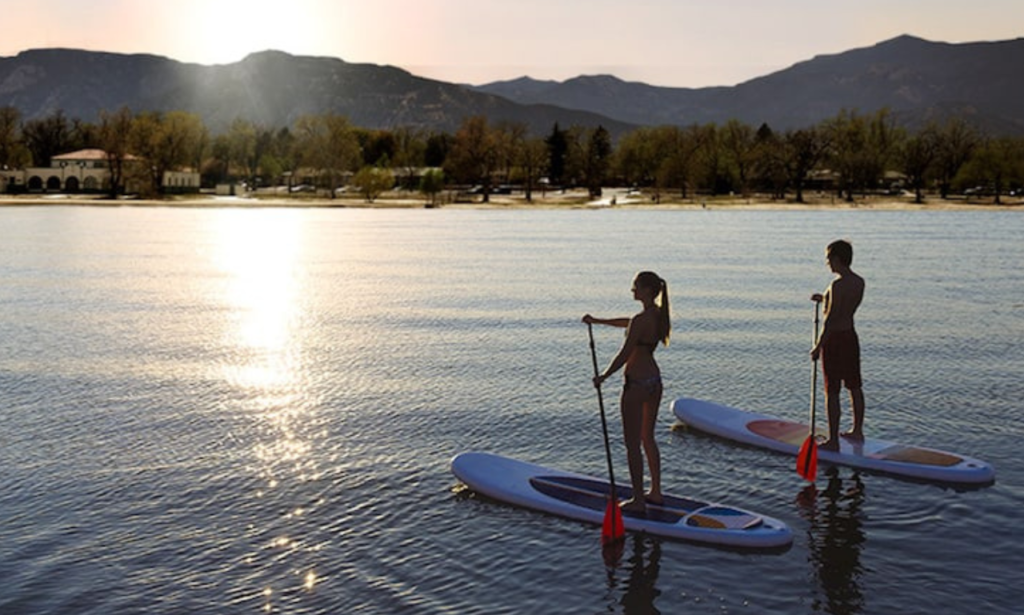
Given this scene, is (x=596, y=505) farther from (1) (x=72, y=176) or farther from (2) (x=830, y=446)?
(1) (x=72, y=176)

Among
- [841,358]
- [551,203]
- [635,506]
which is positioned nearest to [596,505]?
[635,506]

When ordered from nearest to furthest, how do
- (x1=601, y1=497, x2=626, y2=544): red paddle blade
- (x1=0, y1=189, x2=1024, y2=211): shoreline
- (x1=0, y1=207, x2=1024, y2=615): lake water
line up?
(x1=0, y1=207, x2=1024, y2=615): lake water, (x1=601, y1=497, x2=626, y2=544): red paddle blade, (x1=0, y1=189, x2=1024, y2=211): shoreline

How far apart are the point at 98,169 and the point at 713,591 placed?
20804cm

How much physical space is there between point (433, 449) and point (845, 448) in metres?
7.23

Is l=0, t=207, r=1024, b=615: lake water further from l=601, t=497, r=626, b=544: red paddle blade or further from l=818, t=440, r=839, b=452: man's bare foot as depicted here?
l=818, t=440, r=839, b=452: man's bare foot

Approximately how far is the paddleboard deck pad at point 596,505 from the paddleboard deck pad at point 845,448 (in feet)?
12.8

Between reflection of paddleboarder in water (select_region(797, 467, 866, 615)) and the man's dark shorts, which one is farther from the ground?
the man's dark shorts

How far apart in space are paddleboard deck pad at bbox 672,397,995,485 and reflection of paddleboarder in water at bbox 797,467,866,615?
1.57 ft

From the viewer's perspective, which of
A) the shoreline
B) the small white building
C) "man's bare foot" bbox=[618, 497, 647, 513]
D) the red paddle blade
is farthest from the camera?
the small white building

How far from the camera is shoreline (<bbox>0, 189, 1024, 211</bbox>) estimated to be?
6640 inches

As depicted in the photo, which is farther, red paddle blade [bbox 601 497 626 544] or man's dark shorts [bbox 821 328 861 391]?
man's dark shorts [bbox 821 328 861 391]

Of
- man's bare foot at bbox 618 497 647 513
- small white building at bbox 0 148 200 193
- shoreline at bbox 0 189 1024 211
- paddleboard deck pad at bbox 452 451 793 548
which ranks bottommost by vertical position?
paddleboard deck pad at bbox 452 451 793 548

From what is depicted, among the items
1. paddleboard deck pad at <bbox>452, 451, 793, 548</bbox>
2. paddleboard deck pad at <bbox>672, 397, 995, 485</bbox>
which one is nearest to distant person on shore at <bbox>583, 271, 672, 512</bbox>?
paddleboard deck pad at <bbox>452, 451, 793, 548</bbox>

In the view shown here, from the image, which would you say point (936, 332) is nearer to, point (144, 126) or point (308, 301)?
point (308, 301)
